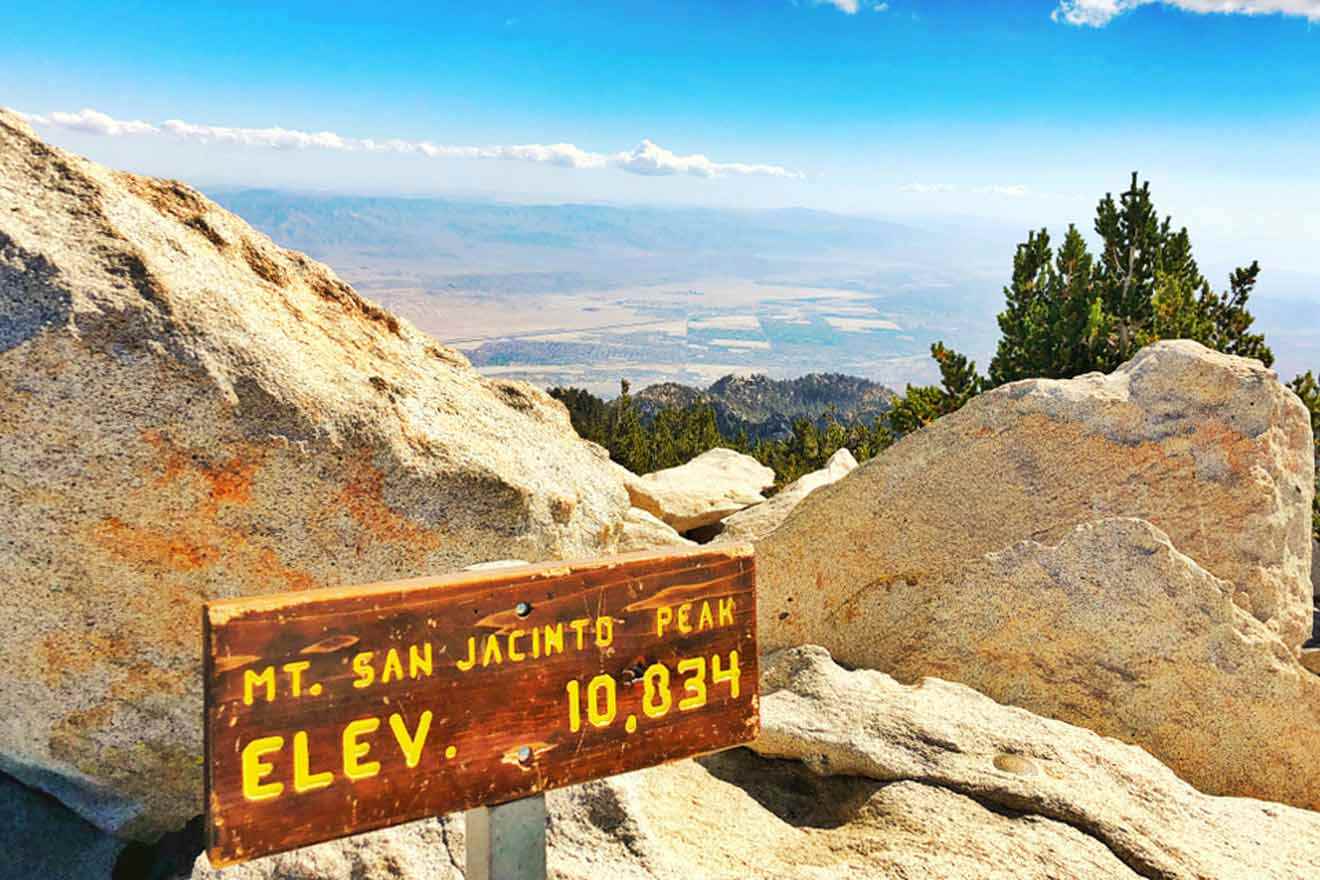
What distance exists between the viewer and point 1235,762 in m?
7.48

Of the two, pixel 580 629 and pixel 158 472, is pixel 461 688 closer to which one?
pixel 580 629

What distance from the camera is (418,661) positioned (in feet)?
11.4

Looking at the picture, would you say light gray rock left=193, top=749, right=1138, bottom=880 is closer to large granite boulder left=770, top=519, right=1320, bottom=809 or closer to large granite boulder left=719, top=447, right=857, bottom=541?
large granite boulder left=770, top=519, right=1320, bottom=809

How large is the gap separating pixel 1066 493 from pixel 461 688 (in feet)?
22.6

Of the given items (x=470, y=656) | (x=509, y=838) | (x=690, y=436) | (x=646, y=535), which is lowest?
(x=690, y=436)

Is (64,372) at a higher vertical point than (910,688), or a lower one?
higher

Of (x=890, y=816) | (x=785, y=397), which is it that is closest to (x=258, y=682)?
(x=890, y=816)

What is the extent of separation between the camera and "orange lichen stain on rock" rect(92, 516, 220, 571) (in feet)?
18.8

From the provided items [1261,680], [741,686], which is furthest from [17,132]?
[1261,680]

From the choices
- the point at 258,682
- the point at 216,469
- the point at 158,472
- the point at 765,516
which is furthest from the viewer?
the point at 765,516

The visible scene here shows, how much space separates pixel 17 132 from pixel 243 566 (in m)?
3.03

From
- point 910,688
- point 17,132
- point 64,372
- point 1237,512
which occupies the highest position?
point 17,132

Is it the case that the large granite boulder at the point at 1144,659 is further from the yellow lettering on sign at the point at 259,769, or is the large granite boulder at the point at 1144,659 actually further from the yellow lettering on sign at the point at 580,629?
the yellow lettering on sign at the point at 259,769

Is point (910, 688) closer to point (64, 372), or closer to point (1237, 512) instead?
point (1237, 512)
